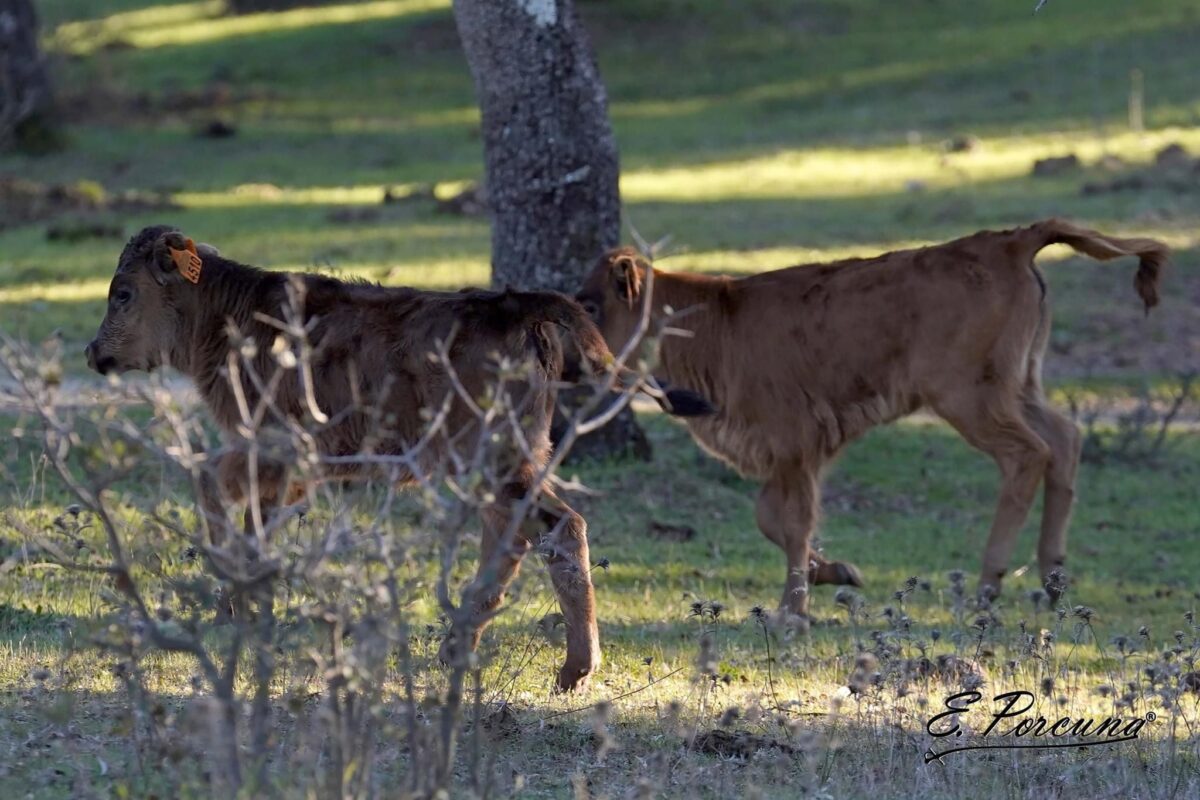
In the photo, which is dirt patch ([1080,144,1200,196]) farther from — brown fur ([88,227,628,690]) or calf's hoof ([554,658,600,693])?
calf's hoof ([554,658,600,693])

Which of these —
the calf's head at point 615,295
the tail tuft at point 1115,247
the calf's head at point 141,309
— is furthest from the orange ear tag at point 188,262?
the tail tuft at point 1115,247

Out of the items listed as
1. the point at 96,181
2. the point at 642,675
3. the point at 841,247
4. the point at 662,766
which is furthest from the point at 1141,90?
the point at 662,766

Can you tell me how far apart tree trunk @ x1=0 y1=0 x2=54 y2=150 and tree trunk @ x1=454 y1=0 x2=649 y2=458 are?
16945 millimetres

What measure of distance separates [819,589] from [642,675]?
2.78 metres

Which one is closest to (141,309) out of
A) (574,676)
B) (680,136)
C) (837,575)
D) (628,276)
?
(574,676)

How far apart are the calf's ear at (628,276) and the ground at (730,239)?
154 centimetres

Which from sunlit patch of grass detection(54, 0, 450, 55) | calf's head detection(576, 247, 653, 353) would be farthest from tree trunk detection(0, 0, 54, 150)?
calf's head detection(576, 247, 653, 353)

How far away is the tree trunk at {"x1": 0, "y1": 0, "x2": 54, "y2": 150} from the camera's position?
26.3 metres

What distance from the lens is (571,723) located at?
6488 millimetres

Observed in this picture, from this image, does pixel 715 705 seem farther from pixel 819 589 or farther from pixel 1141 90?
pixel 1141 90

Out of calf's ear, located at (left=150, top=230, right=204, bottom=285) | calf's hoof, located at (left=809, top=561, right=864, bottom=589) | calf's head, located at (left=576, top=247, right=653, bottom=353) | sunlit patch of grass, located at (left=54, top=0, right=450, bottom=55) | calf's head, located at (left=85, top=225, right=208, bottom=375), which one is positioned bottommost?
calf's hoof, located at (left=809, top=561, right=864, bottom=589)

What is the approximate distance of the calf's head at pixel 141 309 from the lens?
25.6ft

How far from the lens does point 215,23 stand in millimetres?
40250

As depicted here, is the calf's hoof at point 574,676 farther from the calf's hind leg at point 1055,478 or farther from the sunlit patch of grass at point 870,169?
the sunlit patch of grass at point 870,169
